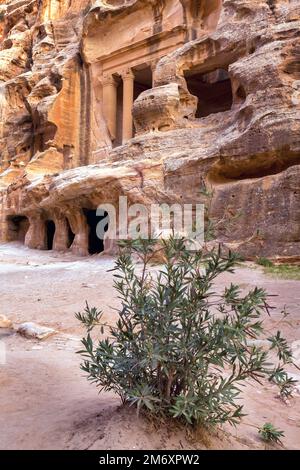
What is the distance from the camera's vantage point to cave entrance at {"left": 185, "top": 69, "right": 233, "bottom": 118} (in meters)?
20.5

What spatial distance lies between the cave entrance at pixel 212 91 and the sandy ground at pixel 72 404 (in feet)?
49.2

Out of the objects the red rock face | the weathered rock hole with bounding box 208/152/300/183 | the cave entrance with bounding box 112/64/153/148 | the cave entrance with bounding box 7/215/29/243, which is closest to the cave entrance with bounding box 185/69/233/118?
the red rock face

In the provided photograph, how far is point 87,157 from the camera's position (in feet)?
74.0

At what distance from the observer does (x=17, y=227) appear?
71.7 ft

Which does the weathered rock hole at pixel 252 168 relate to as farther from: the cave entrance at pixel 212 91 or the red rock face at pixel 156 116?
the cave entrance at pixel 212 91

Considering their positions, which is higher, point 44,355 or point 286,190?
point 286,190

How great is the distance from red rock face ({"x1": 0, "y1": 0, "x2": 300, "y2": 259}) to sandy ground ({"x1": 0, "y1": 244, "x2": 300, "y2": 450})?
4.74 feet

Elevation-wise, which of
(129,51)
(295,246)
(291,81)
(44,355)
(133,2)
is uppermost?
(133,2)

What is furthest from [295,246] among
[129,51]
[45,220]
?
[129,51]

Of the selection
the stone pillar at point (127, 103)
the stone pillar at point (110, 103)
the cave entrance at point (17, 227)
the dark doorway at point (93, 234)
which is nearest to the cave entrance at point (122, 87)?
the stone pillar at point (127, 103)

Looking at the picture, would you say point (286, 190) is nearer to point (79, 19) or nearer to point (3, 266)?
point (3, 266)

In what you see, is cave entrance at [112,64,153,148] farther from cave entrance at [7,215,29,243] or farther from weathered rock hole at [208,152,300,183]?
weathered rock hole at [208,152,300,183]

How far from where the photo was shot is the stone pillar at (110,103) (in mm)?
22656

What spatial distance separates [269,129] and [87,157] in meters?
13.7
